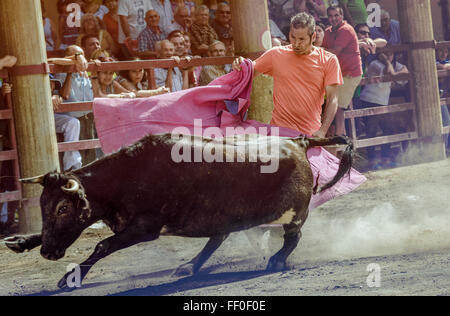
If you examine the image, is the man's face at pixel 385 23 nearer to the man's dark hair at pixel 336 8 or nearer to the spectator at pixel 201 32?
the man's dark hair at pixel 336 8

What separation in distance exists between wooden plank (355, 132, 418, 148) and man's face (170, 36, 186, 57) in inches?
112

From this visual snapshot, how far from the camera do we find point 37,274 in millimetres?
6480

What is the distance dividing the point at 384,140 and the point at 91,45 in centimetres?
450

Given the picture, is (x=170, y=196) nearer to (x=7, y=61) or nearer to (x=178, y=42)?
(x=7, y=61)

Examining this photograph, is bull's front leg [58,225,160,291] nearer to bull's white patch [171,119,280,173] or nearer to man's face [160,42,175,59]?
bull's white patch [171,119,280,173]

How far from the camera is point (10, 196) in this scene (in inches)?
319

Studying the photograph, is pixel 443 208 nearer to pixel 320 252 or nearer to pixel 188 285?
pixel 320 252

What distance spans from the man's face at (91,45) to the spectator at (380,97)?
4045 mm

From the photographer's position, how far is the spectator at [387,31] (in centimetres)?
1139

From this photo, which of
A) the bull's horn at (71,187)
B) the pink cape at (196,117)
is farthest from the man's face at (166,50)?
the bull's horn at (71,187)

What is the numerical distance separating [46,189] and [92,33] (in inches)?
171

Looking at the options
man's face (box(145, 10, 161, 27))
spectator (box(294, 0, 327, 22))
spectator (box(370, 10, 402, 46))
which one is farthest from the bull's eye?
spectator (box(370, 10, 402, 46))

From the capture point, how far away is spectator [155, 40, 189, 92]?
9.04m
